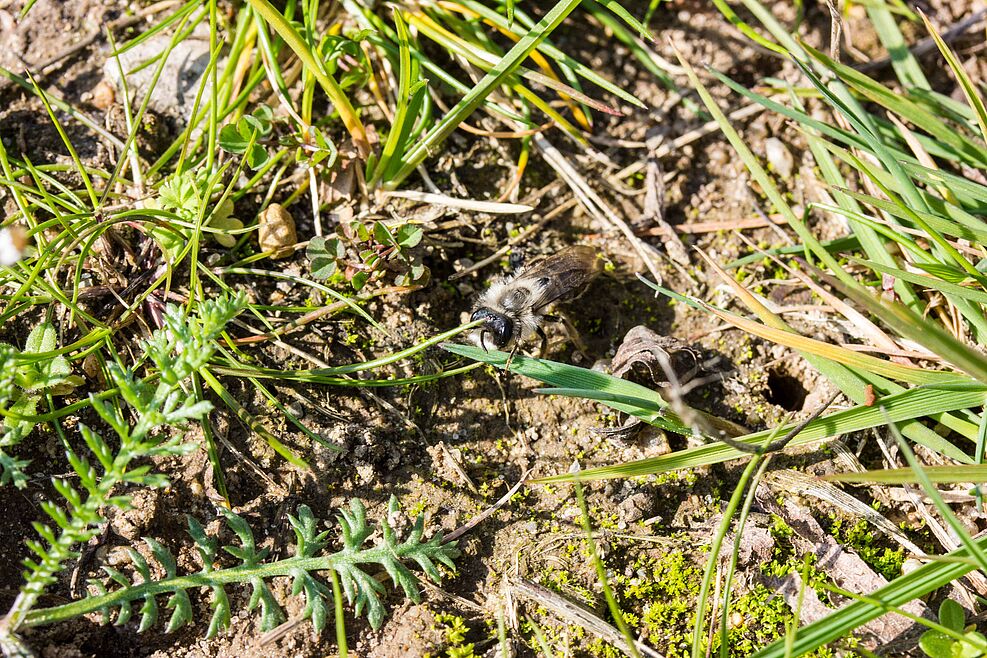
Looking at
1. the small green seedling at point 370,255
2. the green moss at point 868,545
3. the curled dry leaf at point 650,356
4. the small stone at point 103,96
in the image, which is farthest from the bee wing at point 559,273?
the small stone at point 103,96

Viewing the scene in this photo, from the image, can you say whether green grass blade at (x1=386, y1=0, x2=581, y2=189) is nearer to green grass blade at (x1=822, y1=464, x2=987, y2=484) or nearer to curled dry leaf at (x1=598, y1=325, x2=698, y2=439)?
curled dry leaf at (x1=598, y1=325, x2=698, y2=439)

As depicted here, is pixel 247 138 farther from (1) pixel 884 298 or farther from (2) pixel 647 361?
(1) pixel 884 298

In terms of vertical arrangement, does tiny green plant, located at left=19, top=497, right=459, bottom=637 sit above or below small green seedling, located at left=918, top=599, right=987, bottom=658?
above

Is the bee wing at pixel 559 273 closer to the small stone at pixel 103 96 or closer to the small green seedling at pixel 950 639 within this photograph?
the small green seedling at pixel 950 639

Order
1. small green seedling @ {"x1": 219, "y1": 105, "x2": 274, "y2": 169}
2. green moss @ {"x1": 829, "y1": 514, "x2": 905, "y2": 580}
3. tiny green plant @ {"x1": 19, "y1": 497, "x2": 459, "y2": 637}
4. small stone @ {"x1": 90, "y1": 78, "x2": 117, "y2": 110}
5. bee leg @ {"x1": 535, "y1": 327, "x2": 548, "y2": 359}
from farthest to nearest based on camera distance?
small stone @ {"x1": 90, "y1": 78, "x2": 117, "y2": 110} → bee leg @ {"x1": 535, "y1": 327, "x2": 548, "y2": 359} → small green seedling @ {"x1": 219, "y1": 105, "x2": 274, "y2": 169} → green moss @ {"x1": 829, "y1": 514, "x2": 905, "y2": 580} → tiny green plant @ {"x1": 19, "y1": 497, "x2": 459, "y2": 637}

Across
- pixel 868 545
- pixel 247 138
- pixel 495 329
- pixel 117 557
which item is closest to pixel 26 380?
pixel 117 557

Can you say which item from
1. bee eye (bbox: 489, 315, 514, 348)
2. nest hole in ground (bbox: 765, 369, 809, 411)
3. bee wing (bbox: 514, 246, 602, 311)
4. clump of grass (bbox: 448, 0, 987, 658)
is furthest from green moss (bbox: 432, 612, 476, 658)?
nest hole in ground (bbox: 765, 369, 809, 411)
